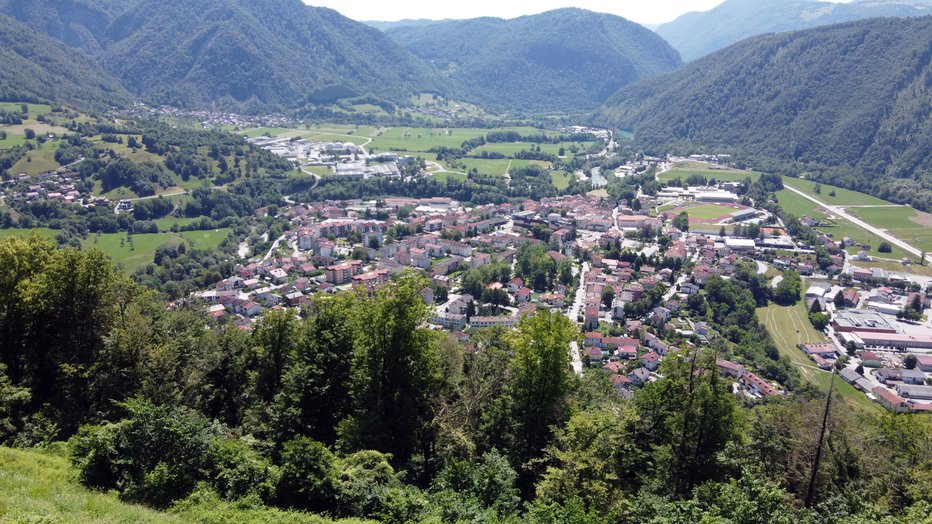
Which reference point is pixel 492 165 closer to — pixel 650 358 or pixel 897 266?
pixel 897 266

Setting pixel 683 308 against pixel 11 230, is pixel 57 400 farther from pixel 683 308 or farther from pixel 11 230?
pixel 11 230

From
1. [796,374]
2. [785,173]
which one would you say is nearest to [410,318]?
[796,374]

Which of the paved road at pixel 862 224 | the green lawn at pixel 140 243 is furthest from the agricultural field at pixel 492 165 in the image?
the green lawn at pixel 140 243

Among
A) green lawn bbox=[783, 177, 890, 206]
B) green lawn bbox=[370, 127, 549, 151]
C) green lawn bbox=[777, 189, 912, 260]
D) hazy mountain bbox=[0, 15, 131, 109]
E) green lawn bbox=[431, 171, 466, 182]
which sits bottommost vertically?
green lawn bbox=[777, 189, 912, 260]

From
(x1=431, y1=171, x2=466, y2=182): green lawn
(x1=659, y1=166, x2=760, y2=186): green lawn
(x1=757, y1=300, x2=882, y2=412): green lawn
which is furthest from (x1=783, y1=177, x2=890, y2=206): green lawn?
(x1=431, y1=171, x2=466, y2=182): green lawn

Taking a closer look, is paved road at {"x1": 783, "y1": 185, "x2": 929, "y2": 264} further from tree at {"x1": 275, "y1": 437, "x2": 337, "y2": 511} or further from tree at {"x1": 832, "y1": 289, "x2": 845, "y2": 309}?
tree at {"x1": 275, "y1": 437, "x2": 337, "y2": 511}

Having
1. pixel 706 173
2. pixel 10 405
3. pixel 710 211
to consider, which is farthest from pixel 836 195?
pixel 10 405

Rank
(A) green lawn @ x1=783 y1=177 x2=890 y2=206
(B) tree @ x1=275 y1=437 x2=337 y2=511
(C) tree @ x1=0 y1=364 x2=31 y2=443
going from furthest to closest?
(A) green lawn @ x1=783 y1=177 x2=890 y2=206, (C) tree @ x1=0 y1=364 x2=31 y2=443, (B) tree @ x1=275 y1=437 x2=337 y2=511
